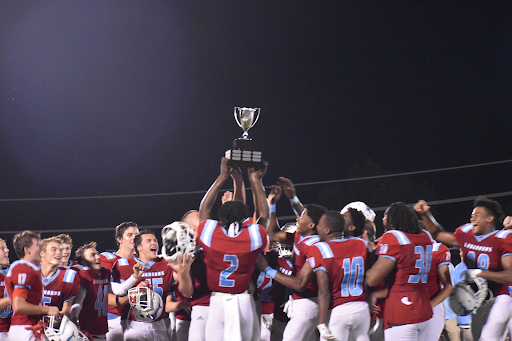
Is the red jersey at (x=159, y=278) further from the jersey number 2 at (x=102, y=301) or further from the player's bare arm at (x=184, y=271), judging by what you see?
the player's bare arm at (x=184, y=271)

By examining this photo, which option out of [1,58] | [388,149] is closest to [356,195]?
[388,149]

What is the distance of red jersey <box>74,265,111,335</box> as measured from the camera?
17.7ft

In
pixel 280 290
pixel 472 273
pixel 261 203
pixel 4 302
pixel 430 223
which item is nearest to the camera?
pixel 261 203

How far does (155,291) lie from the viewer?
5355 millimetres

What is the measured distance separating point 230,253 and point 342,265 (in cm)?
92

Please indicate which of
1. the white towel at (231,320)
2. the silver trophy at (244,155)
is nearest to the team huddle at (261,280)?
the white towel at (231,320)

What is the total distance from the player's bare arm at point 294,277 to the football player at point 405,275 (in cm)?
53

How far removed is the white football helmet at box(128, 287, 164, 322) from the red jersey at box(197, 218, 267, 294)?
2.84 feet

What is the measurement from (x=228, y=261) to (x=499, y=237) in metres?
2.78

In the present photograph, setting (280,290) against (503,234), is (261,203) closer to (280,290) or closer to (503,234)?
(280,290)

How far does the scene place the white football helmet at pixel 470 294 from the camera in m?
5.41

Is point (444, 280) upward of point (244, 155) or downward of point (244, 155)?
downward

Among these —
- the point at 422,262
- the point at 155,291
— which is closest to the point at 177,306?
the point at 155,291

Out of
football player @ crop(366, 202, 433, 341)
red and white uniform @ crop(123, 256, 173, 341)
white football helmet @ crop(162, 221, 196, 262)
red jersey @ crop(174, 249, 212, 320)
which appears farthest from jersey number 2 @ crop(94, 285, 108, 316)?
football player @ crop(366, 202, 433, 341)
